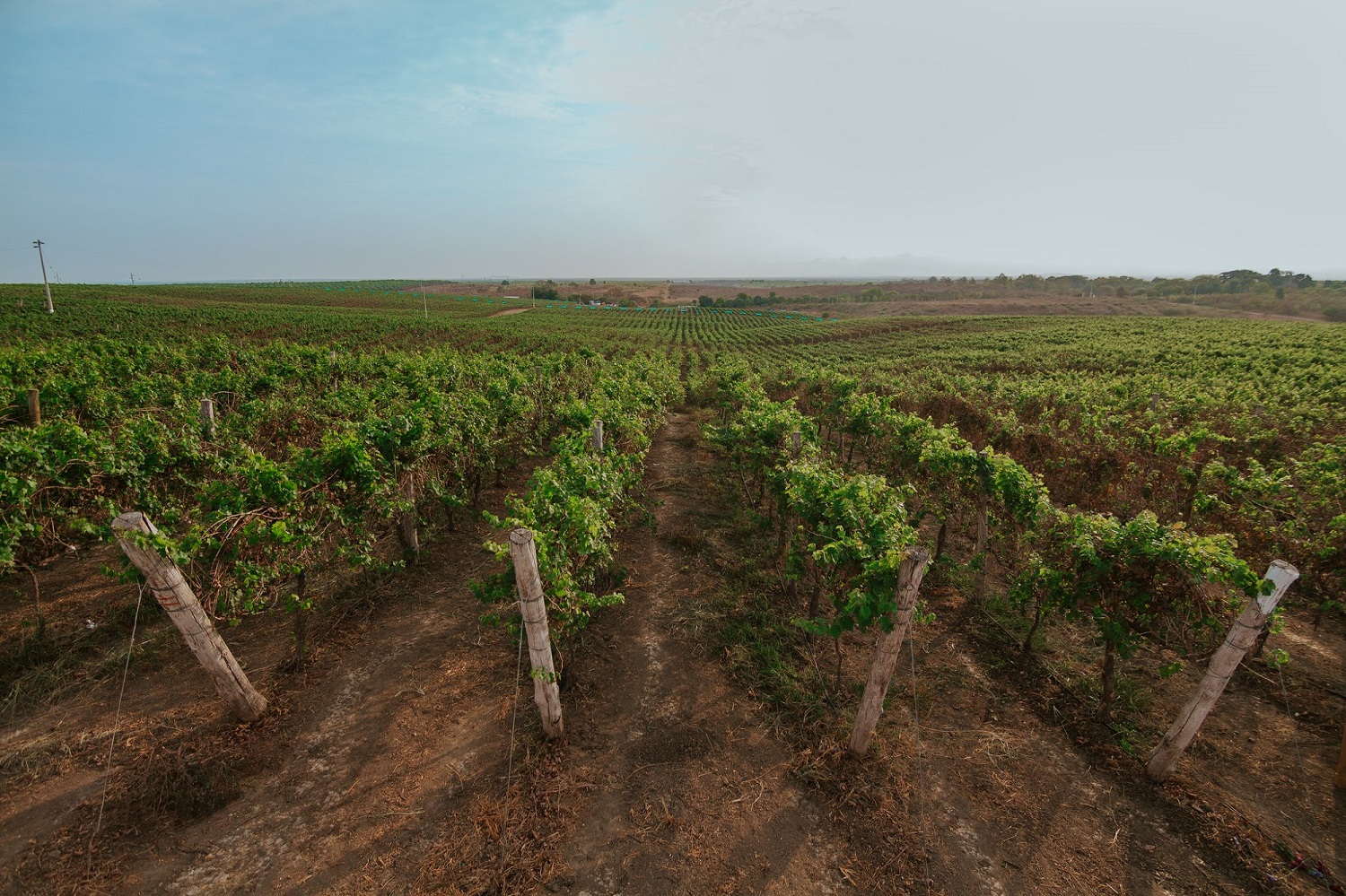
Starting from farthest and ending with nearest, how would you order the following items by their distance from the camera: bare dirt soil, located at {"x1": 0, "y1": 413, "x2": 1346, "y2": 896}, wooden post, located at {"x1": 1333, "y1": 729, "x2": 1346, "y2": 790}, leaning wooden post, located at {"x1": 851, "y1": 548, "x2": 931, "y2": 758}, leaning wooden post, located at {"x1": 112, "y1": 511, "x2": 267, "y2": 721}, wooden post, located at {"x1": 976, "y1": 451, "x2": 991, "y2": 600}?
wooden post, located at {"x1": 976, "y1": 451, "x2": 991, "y2": 600} → wooden post, located at {"x1": 1333, "y1": 729, "x2": 1346, "y2": 790} → leaning wooden post, located at {"x1": 851, "y1": 548, "x2": 931, "y2": 758} → leaning wooden post, located at {"x1": 112, "y1": 511, "x2": 267, "y2": 721} → bare dirt soil, located at {"x1": 0, "y1": 413, "x2": 1346, "y2": 896}

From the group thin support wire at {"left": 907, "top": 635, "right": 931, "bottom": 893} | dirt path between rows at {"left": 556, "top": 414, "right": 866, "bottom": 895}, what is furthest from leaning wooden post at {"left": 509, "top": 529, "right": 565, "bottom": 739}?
thin support wire at {"left": 907, "top": 635, "right": 931, "bottom": 893}

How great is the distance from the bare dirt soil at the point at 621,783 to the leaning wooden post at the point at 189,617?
0.33 meters

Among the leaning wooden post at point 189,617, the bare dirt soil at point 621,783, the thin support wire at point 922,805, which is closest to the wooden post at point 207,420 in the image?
the bare dirt soil at point 621,783

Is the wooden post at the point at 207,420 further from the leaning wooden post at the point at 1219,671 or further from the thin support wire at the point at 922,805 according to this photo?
the leaning wooden post at the point at 1219,671

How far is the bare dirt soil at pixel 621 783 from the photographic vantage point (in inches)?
165

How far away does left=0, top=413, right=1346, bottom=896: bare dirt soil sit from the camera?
4180 millimetres

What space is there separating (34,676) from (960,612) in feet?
39.4

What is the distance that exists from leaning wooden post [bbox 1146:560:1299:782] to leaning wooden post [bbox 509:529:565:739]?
5.95 meters

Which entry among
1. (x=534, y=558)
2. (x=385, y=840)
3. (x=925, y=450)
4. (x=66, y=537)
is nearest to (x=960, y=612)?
(x=925, y=450)

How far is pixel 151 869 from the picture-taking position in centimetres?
410

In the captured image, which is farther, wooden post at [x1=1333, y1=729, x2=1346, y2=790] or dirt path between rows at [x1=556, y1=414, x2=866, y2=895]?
wooden post at [x1=1333, y1=729, x2=1346, y2=790]

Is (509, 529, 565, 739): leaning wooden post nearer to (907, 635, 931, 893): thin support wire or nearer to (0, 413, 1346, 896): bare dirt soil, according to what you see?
(0, 413, 1346, 896): bare dirt soil

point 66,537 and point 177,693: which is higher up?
point 66,537

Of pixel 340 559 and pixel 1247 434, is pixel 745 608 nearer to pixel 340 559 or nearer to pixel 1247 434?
pixel 340 559
